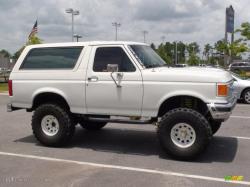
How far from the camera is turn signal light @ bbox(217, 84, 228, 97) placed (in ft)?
21.5

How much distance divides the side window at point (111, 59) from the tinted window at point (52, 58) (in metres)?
0.45

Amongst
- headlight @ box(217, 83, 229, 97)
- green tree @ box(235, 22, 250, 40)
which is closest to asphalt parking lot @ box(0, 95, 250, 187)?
headlight @ box(217, 83, 229, 97)

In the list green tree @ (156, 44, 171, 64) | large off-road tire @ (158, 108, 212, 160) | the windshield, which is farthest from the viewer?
green tree @ (156, 44, 171, 64)

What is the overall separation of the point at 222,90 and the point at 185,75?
26.2 inches

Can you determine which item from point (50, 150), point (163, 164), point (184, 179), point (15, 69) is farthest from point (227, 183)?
point (15, 69)

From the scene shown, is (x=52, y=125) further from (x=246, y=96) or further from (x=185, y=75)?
(x=246, y=96)

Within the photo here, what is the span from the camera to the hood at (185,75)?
663 centimetres

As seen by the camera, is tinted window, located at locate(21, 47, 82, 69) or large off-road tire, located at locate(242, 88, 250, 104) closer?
tinted window, located at locate(21, 47, 82, 69)

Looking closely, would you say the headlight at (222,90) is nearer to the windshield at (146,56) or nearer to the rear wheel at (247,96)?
the windshield at (146,56)

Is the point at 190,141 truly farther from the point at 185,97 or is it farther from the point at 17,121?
the point at 17,121

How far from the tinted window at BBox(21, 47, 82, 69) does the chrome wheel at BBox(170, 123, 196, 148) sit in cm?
240

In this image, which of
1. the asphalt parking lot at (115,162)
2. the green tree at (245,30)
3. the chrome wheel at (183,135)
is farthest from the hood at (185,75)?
the green tree at (245,30)

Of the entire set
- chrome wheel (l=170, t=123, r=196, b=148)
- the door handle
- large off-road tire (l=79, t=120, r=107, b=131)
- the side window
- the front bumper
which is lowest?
large off-road tire (l=79, t=120, r=107, b=131)

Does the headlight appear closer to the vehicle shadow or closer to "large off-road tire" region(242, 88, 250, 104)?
the vehicle shadow
